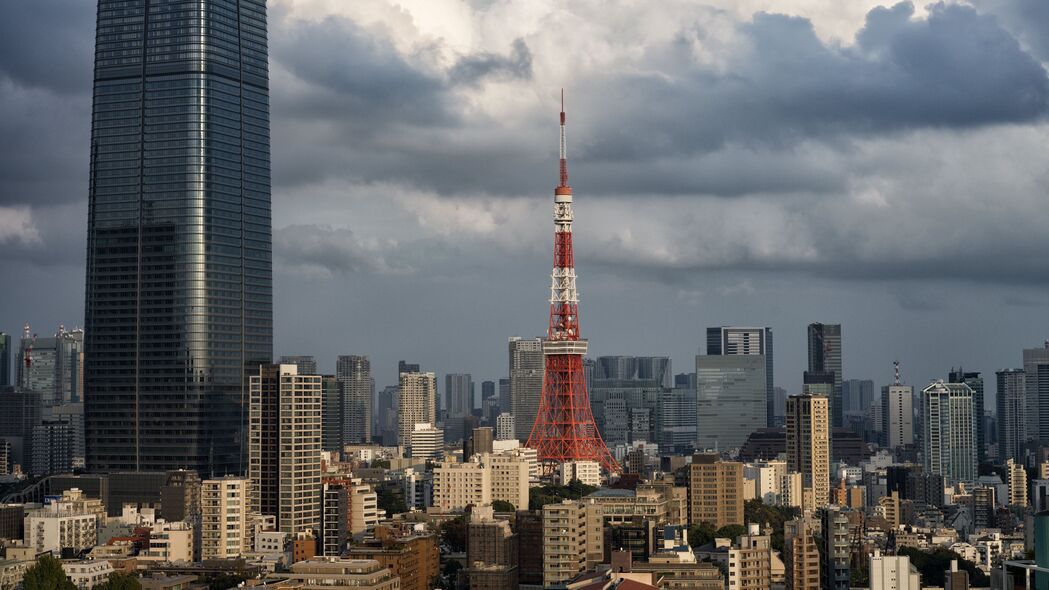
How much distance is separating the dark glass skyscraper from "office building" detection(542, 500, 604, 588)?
154ft

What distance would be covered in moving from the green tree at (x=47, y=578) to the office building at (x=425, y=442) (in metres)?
106

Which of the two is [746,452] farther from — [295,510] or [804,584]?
[804,584]

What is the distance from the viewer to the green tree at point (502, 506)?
333ft

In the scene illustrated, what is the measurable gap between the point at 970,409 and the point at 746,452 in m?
26.4

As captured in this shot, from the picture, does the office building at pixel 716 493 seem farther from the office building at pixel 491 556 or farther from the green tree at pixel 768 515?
the office building at pixel 491 556

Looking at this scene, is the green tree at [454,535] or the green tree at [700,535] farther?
the green tree at [454,535]

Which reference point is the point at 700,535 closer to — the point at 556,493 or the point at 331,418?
the point at 556,493

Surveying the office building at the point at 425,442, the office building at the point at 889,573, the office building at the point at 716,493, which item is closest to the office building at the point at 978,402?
the office building at the point at 425,442

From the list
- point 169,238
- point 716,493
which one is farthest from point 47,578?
point 169,238

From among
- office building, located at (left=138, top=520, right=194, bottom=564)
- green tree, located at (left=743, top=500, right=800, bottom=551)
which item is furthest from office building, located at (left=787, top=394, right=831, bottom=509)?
office building, located at (left=138, top=520, right=194, bottom=564)

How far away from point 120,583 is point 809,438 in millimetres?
78366

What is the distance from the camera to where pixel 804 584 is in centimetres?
7006

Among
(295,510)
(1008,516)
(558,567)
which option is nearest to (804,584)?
(558,567)

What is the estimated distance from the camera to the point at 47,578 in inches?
2638
